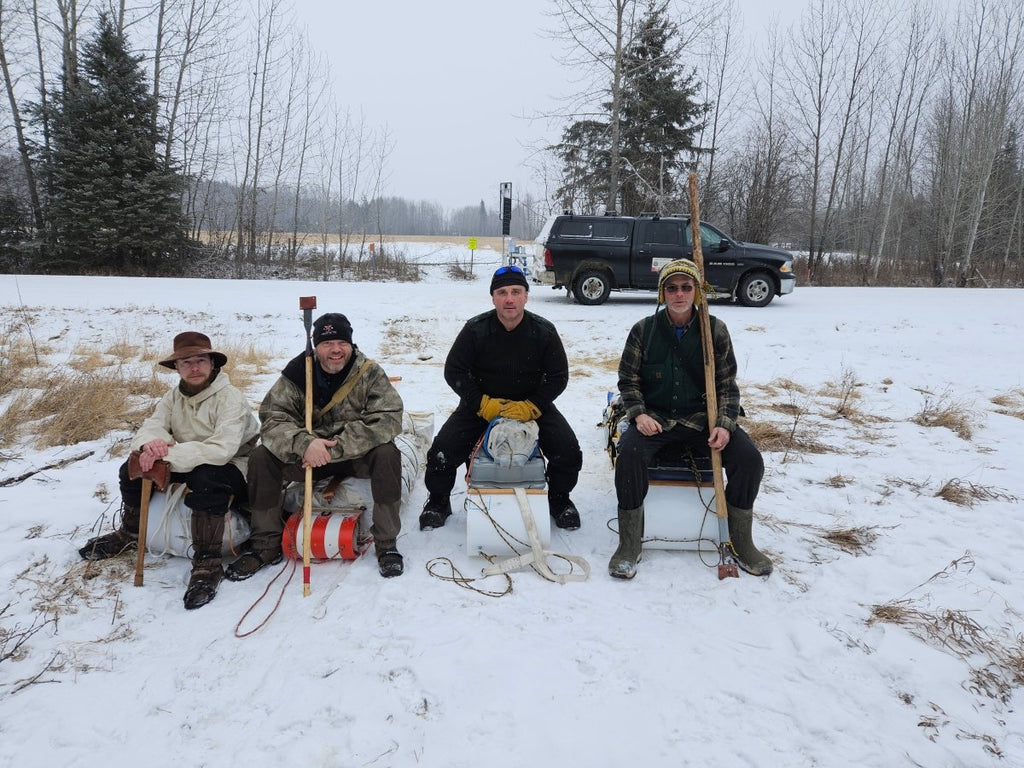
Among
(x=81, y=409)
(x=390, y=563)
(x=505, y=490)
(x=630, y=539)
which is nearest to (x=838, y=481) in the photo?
(x=630, y=539)

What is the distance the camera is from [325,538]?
3.12 m

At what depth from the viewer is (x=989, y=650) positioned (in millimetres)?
2422

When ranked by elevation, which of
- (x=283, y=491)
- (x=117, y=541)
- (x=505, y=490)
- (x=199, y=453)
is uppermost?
(x=199, y=453)

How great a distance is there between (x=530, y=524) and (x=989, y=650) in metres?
2.19

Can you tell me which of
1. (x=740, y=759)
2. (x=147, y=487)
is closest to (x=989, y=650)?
(x=740, y=759)

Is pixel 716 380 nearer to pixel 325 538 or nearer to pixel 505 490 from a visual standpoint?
pixel 505 490

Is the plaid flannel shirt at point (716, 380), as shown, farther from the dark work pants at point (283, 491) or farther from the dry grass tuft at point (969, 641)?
the dark work pants at point (283, 491)

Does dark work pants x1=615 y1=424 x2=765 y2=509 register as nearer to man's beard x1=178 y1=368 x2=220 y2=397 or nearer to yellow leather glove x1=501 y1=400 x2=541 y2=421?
yellow leather glove x1=501 y1=400 x2=541 y2=421

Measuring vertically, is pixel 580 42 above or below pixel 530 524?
above

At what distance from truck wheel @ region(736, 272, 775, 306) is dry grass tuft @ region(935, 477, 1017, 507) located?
27.5 ft

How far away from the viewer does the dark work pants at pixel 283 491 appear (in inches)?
121

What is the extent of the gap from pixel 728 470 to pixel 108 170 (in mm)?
18696

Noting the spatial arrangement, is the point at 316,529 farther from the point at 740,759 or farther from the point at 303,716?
the point at 740,759

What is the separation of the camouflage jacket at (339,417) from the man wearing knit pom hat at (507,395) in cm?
51
